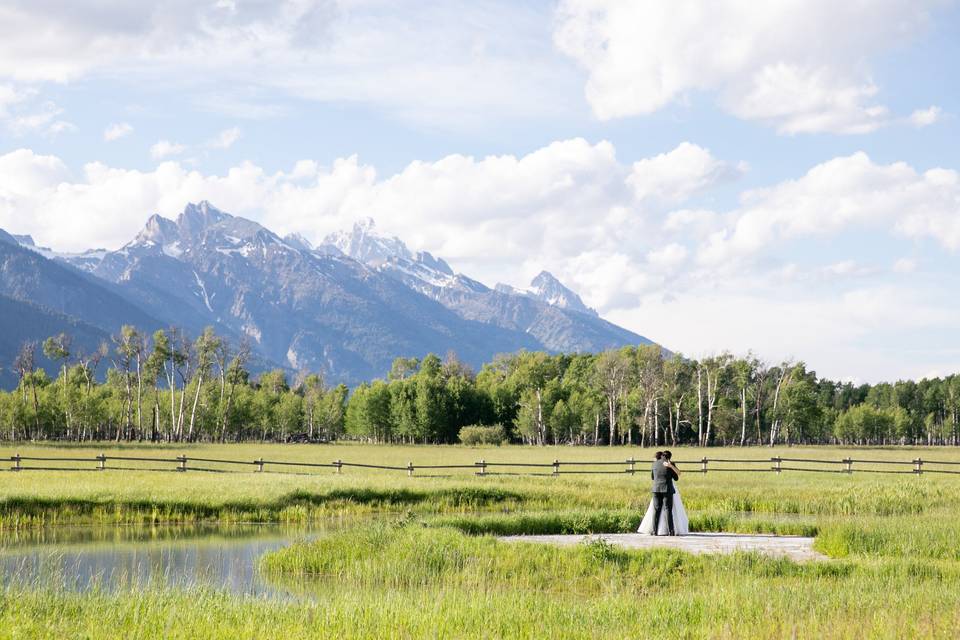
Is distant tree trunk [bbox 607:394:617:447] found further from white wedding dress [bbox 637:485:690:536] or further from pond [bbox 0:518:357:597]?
white wedding dress [bbox 637:485:690:536]

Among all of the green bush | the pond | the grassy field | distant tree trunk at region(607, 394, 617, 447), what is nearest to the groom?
the grassy field

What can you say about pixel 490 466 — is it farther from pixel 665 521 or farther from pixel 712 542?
pixel 712 542

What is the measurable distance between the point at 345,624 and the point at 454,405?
12288 centimetres

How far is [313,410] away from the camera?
16612 cm

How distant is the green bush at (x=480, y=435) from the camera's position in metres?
125

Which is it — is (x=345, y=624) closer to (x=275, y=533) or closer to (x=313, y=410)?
(x=275, y=533)

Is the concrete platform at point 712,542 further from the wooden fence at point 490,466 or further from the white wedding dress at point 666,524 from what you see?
the wooden fence at point 490,466

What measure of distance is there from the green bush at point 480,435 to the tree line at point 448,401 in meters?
6.59

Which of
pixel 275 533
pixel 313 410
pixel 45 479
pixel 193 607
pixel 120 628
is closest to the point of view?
pixel 120 628

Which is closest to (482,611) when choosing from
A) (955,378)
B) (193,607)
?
(193,607)

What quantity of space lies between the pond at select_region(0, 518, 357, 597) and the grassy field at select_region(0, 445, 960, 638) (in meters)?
1.17

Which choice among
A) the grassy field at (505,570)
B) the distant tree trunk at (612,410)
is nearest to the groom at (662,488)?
the grassy field at (505,570)

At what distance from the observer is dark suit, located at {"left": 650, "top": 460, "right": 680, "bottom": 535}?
2611cm

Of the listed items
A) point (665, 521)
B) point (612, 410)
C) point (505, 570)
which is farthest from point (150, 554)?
point (612, 410)
